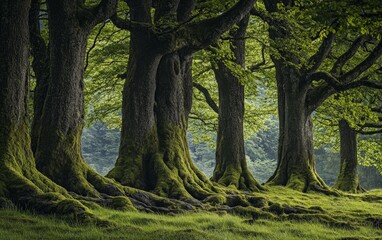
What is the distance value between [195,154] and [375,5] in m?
79.8

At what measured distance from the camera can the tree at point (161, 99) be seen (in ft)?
48.3

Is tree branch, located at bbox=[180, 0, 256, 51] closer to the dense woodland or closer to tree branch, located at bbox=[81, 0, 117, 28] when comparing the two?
the dense woodland

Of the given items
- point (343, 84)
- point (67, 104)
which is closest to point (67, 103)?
point (67, 104)

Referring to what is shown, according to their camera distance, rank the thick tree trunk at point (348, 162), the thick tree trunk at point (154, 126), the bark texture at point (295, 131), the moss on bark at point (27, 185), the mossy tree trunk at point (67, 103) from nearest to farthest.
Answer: the moss on bark at point (27, 185), the mossy tree trunk at point (67, 103), the thick tree trunk at point (154, 126), the bark texture at point (295, 131), the thick tree trunk at point (348, 162)

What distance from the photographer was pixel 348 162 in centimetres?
3078

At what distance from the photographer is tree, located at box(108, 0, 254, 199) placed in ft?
48.3

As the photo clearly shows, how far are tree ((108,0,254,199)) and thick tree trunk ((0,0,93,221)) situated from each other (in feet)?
11.8

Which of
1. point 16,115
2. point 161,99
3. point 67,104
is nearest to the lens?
point 16,115

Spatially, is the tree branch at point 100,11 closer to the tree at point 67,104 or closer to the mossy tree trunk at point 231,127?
the tree at point 67,104

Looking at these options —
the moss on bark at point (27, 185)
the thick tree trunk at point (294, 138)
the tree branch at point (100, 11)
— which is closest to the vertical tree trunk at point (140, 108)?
the tree branch at point (100, 11)

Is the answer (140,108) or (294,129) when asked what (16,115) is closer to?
(140,108)

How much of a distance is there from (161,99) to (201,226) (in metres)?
6.20

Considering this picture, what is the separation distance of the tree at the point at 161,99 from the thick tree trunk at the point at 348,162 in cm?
1637

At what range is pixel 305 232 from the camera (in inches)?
441
